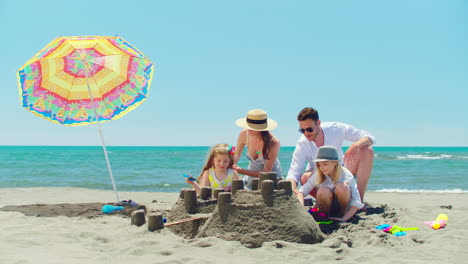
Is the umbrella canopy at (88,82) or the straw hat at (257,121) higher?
the umbrella canopy at (88,82)

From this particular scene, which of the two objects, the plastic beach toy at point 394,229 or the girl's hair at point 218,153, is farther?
the girl's hair at point 218,153

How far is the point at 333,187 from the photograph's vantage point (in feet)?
13.7

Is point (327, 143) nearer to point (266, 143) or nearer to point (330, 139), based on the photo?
point (330, 139)

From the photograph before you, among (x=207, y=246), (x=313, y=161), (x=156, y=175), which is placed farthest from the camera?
(x=156, y=175)

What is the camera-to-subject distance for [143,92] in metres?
5.67

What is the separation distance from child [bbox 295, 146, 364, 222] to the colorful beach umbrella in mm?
2728

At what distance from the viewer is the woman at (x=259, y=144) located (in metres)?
4.91

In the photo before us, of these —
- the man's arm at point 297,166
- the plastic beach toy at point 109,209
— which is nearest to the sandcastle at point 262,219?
the man's arm at point 297,166

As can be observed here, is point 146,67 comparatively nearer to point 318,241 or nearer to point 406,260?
point 318,241

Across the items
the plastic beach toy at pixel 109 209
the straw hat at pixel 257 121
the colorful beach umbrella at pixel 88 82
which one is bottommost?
the plastic beach toy at pixel 109 209

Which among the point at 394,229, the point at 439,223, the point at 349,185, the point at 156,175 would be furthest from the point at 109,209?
the point at 156,175

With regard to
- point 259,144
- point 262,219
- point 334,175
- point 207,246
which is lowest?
point 207,246

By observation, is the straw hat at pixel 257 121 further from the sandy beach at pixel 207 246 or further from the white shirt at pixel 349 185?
the sandy beach at pixel 207 246

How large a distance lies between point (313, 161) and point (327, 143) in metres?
0.55
